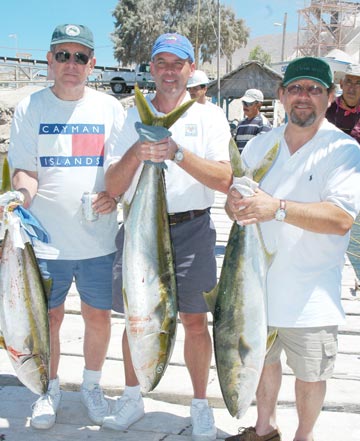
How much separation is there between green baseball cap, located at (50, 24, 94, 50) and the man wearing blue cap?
1.20ft

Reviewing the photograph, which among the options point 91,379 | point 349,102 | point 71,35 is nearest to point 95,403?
point 91,379

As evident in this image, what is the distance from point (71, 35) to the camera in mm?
2484

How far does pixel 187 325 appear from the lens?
260cm

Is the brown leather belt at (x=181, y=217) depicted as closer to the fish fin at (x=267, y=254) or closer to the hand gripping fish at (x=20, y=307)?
the fish fin at (x=267, y=254)

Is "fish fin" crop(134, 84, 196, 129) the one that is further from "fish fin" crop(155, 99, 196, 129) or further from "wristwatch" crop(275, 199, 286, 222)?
"wristwatch" crop(275, 199, 286, 222)

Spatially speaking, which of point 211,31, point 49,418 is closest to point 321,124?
point 49,418

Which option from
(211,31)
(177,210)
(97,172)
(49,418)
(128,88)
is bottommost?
(49,418)

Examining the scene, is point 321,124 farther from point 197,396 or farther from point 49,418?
point 49,418

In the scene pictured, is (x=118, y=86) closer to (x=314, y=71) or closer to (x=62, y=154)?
(x=62, y=154)

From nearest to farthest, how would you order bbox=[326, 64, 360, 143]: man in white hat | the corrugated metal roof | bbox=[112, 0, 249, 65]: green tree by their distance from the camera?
bbox=[326, 64, 360, 143]: man in white hat, the corrugated metal roof, bbox=[112, 0, 249, 65]: green tree

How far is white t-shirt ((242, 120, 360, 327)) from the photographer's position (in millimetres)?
2109

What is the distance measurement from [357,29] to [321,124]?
65.2m

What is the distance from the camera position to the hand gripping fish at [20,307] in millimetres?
2170

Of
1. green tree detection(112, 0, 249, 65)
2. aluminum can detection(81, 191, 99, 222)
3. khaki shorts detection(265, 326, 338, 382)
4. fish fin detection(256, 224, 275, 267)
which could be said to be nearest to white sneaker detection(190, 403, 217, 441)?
khaki shorts detection(265, 326, 338, 382)
